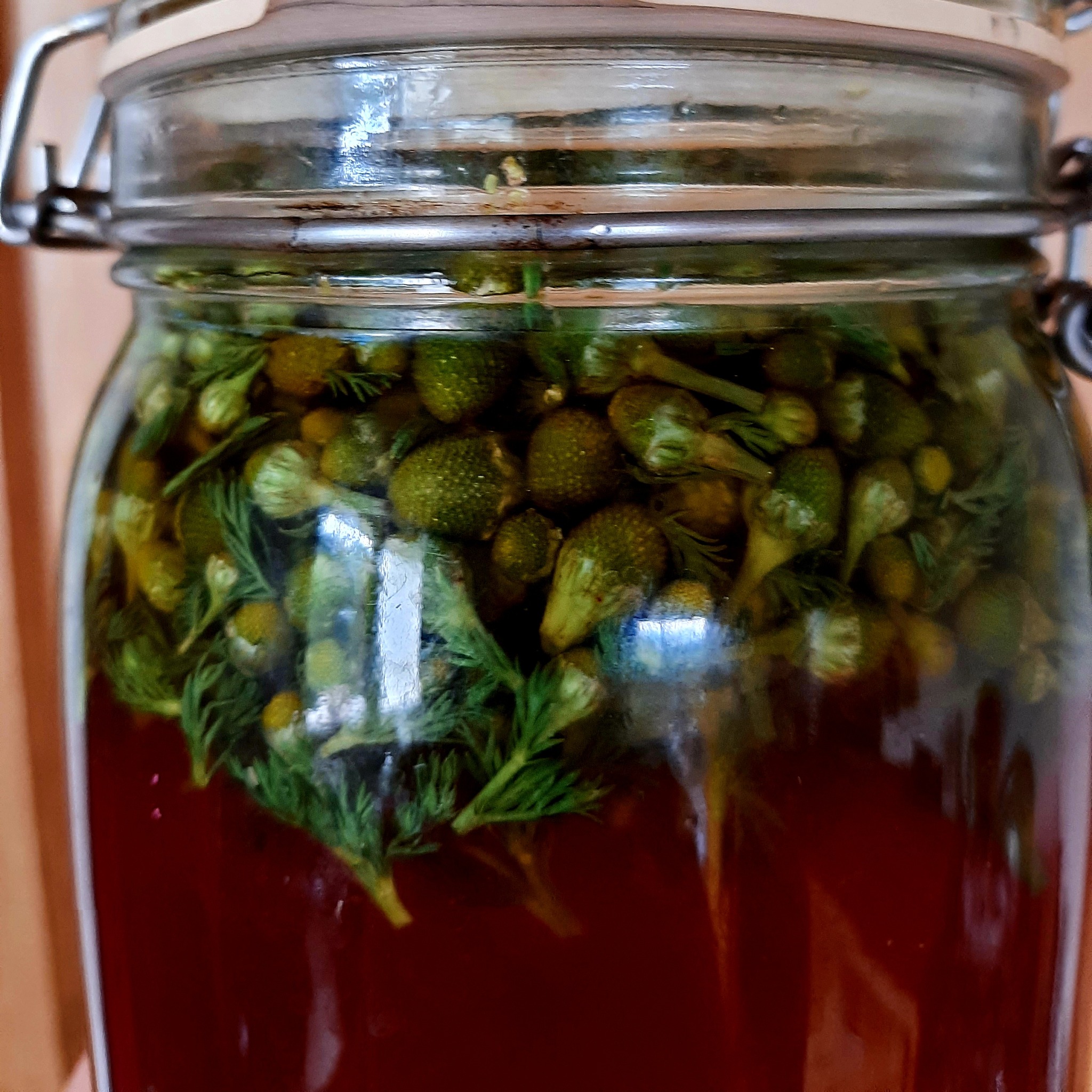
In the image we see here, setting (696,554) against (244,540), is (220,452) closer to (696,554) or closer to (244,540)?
(244,540)

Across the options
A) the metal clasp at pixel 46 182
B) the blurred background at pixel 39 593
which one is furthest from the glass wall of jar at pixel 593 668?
the blurred background at pixel 39 593

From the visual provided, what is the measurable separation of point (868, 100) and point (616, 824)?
240 millimetres

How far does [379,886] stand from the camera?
0.35m

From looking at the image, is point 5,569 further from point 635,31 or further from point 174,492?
point 635,31

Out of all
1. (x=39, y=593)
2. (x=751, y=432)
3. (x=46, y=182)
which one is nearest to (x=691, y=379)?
(x=751, y=432)

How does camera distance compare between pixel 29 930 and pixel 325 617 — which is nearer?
pixel 325 617

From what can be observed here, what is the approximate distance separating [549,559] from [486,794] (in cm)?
7

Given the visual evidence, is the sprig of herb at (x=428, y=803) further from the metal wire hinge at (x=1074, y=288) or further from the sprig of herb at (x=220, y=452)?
the metal wire hinge at (x=1074, y=288)

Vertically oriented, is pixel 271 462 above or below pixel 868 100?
below

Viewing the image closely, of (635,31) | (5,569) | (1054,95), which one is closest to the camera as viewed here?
(635,31)

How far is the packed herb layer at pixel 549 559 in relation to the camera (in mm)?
331

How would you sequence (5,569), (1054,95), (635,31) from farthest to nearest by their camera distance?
(5,569)
(1054,95)
(635,31)

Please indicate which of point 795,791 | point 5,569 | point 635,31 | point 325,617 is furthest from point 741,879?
point 5,569

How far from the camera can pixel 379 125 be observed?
36 cm
